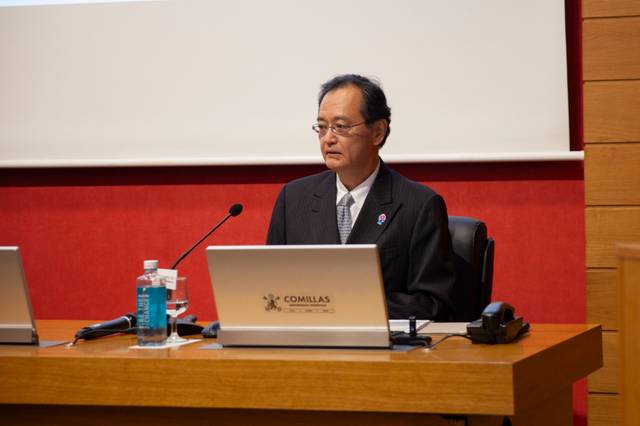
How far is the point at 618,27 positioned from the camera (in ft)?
10.9

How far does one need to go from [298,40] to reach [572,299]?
150cm

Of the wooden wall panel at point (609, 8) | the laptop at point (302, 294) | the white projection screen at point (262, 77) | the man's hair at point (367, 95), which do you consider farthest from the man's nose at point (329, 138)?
the wooden wall panel at point (609, 8)

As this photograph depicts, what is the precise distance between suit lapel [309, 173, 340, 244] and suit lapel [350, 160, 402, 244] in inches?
3.0

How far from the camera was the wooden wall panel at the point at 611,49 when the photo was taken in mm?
3318

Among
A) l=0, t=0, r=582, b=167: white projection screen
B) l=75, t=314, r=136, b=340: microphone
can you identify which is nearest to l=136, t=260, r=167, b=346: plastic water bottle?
l=75, t=314, r=136, b=340: microphone

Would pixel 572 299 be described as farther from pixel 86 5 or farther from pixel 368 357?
pixel 86 5

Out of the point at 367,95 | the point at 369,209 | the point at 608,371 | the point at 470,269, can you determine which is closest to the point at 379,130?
the point at 367,95

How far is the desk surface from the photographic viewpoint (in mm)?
1658

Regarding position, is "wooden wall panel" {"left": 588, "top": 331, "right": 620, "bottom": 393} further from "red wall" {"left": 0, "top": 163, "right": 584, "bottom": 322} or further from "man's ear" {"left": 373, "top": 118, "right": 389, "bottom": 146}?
"man's ear" {"left": 373, "top": 118, "right": 389, "bottom": 146}

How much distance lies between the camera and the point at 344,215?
113 inches

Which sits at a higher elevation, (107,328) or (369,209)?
(369,209)

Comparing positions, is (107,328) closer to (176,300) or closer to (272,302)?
(176,300)

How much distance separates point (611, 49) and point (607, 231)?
0.67m

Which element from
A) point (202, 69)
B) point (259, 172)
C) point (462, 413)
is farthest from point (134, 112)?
point (462, 413)
